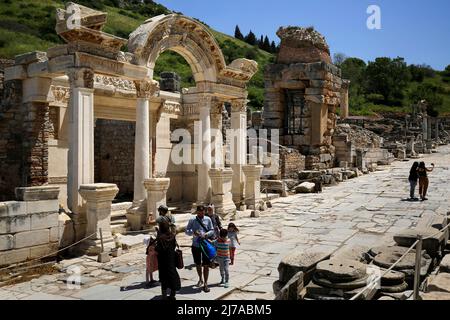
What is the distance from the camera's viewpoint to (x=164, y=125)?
15492 mm

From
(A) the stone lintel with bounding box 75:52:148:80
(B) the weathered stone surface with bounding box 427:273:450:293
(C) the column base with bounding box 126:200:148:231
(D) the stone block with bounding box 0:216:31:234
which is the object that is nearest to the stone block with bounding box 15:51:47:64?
(A) the stone lintel with bounding box 75:52:148:80

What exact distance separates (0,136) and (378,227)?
1110 cm

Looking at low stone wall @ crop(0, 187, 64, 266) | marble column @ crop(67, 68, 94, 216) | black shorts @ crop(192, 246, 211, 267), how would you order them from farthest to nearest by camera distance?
marble column @ crop(67, 68, 94, 216) → low stone wall @ crop(0, 187, 64, 266) → black shorts @ crop(192, 246, 211, 267)

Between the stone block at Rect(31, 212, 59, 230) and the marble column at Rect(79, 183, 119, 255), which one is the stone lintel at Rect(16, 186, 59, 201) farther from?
the marble column at Rect(79, 183, 119, 255)

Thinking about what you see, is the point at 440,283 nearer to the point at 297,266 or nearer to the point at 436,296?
the point at 436,296

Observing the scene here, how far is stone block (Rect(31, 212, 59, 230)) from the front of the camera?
845 cm

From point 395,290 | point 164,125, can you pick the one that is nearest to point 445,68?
point 164,125

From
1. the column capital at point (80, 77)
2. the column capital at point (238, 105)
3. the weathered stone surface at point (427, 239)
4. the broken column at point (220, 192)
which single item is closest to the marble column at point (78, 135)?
the column capital at point (80, 77)

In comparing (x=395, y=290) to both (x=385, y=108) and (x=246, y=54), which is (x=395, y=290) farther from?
(x=246, y=54)

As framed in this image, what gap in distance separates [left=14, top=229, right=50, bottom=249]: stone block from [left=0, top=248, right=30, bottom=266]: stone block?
96 mm

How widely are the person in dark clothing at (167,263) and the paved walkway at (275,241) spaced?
0.46 metres

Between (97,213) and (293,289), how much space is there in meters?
5.41

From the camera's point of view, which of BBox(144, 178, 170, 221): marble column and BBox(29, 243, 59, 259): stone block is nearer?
BBox(29, 243, 59, 259): stone block

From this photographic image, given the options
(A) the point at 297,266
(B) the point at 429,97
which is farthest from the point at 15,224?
(B) the point at 429,97
